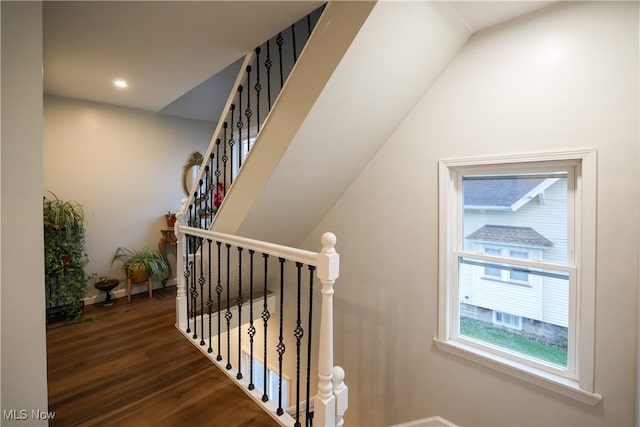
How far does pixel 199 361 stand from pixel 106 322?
Result: 4.80 feet

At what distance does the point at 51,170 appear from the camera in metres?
3.30

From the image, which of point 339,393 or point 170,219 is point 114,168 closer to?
point 170,219

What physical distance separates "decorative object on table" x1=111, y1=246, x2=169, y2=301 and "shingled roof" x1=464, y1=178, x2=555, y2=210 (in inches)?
147

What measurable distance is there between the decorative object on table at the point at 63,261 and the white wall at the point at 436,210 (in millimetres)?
2775

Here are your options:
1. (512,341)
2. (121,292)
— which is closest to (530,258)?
(512,341)

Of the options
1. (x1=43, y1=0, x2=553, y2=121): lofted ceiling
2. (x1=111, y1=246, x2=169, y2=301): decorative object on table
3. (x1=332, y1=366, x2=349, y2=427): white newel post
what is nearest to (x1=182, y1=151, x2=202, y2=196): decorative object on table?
(x1=111, y1=246, x2=169, y2=301): decorative object on table

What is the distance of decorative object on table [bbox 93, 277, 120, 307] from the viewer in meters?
3.55

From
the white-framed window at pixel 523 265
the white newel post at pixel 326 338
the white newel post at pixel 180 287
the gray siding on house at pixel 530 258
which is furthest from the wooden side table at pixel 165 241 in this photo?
the gray siding on house at pixel 530 258

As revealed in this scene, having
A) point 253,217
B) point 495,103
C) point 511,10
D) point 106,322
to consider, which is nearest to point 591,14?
point 511,10

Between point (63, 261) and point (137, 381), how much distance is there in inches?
77.9

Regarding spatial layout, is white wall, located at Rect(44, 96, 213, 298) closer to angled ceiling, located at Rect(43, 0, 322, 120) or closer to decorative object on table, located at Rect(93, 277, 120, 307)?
decorative object on table, located at Rect(93, 277, 120, 307)

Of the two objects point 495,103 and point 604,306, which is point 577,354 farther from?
point 495,103

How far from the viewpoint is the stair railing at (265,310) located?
4.60 feet

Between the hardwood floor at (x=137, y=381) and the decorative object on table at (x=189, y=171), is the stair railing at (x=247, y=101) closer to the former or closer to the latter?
the decorative object on table at (x=189, y=171)
